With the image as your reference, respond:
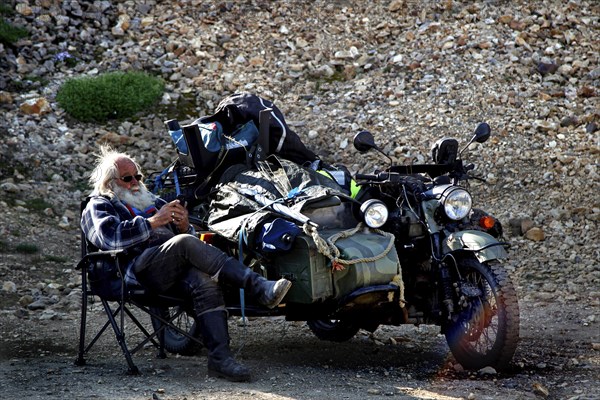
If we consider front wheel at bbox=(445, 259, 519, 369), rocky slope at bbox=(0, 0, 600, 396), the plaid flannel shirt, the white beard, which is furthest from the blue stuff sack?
rocky slope at bbox=(0, 0, 600, 396)

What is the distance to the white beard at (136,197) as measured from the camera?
7.24 meters

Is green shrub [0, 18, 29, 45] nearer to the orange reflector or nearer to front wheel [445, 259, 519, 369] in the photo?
the orange reflector

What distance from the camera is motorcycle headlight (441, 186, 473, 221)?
711cm

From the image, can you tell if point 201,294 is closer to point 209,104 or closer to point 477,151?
point 477,151

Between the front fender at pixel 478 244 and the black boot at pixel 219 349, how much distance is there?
160cm

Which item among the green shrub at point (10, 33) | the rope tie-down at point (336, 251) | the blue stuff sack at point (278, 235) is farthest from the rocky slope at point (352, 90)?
Result: the blue stuff sack at point (278, 235)

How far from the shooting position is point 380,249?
6848 millimetres

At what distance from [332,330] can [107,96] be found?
24.3 feet

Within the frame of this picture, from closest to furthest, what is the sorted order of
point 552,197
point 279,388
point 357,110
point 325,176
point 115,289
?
point 279,388, point 115,289, point 325,176, point 552,197, point 357,110

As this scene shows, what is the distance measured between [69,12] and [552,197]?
328 inches

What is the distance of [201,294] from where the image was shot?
6578 millimetres

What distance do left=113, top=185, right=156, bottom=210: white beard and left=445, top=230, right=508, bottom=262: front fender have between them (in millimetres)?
2020

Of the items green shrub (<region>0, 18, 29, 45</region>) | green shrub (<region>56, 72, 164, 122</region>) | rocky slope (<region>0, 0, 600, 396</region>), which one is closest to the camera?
rocky slope (<region>0, 0, 600, 396</region>)

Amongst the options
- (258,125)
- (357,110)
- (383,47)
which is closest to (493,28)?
(383,47)
